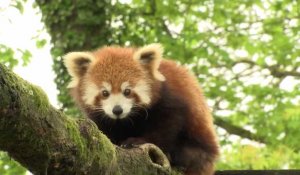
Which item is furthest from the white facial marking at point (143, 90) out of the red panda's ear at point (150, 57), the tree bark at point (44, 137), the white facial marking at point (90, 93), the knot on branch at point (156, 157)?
the tree bark at point (44, 137)

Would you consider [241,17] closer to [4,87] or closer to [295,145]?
[295,145]

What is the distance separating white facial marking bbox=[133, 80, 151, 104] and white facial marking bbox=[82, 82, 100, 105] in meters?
0.28

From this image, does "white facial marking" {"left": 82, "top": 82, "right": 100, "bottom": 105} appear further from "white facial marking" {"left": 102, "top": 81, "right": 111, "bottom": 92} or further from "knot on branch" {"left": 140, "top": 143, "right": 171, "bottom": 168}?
"knot on branch" {"left": 140, "top": 143, "right": 171, "bottom": 168}

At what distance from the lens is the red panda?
13.5 feet

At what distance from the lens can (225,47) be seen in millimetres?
11172

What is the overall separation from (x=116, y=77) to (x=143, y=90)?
8.7 inches

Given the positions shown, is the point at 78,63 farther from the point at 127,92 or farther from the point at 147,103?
the point at 147,103

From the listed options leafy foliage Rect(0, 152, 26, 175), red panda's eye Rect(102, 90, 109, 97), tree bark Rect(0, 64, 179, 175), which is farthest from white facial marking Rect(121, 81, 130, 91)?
leafy foliage Rect(0, 152, 26, 175)

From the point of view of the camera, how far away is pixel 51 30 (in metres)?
9.32

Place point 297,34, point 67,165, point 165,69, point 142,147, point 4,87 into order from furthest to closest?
point 297,34
point 165,69
point 142,147
point 67,165
point 4,87

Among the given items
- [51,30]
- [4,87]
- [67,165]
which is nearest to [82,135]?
[67,165]

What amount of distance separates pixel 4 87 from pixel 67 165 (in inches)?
19.7

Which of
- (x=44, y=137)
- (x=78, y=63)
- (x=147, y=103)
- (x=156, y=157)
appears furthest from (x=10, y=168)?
(x=44, y=137)

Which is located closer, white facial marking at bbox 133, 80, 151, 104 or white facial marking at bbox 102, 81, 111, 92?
white facial marking at bbox 133, 80, 151, 104
